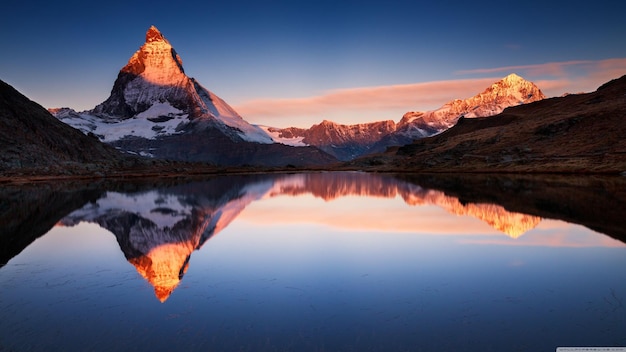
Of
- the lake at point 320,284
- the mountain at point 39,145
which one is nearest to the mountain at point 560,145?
the lake at point 320,284

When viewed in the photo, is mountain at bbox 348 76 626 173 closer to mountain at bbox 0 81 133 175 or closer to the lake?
the lake

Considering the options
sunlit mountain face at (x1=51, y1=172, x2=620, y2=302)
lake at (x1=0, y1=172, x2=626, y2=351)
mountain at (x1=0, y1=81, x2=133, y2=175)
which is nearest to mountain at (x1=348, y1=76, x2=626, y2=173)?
sunlit mountain face at (x1=51, y1=172, x2=620, y2=302)

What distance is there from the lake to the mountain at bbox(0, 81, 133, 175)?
11957 cm

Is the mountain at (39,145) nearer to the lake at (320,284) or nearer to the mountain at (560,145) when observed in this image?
the lake at (320,284)

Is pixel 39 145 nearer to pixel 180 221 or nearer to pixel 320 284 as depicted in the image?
pixel 180 221

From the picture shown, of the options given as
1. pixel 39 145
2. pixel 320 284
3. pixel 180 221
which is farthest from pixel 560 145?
pixel 39 145

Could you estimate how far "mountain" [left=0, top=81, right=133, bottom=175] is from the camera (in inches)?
5581

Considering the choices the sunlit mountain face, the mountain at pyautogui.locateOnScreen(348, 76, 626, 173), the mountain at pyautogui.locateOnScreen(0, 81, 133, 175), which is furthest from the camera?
the mountain at pyautogui.locateOnScreen(0, 81, 133, 175)

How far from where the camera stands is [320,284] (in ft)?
66.9

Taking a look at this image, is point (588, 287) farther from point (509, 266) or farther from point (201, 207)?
point (201, 207)

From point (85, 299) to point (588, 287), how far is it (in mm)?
21455

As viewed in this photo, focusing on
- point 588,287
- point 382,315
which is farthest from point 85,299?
point 588,287

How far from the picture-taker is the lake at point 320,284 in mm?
14266

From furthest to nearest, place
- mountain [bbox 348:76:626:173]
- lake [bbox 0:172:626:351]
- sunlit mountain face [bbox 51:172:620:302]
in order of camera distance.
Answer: mountain [bbox 348:76:626:173]
sunlit mountain face [bbox 51:172:620:302]
lake [bbox 0:172:626:351]
